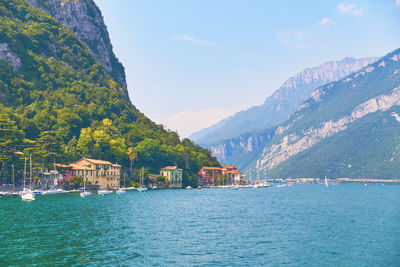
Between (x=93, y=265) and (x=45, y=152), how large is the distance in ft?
413

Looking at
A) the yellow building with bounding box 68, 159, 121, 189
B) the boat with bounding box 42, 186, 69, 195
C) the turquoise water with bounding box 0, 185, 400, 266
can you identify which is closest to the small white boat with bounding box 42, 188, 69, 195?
the boat with bounding box 42, 186, 69, 195

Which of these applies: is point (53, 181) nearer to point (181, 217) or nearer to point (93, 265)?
point (181, 217)

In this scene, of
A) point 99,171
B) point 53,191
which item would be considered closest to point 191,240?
point 53,191

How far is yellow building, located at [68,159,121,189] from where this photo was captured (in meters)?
176

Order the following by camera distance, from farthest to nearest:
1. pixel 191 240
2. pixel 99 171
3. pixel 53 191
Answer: pixel 99 171 < pixel 53 191 < pixel 191 240

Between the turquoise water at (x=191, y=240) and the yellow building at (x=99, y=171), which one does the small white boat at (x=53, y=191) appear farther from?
the turquoise water at (x=191, y=240)

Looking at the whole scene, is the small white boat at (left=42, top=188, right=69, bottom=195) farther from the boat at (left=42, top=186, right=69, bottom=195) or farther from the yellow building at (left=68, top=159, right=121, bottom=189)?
the yellow building at (left=68, top=159, right=121, bottom=189)

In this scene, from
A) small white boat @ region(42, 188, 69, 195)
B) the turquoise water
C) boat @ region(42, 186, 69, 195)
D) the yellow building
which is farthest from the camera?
the yellow building

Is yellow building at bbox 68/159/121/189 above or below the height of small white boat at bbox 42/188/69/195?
above

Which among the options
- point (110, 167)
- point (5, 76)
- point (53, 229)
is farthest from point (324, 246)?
point (5, 76)

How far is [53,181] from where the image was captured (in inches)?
6378

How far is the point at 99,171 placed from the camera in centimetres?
18200

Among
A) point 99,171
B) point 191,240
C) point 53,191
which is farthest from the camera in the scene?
point 99,171

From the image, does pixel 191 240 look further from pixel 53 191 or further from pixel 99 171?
pixel 99 171
